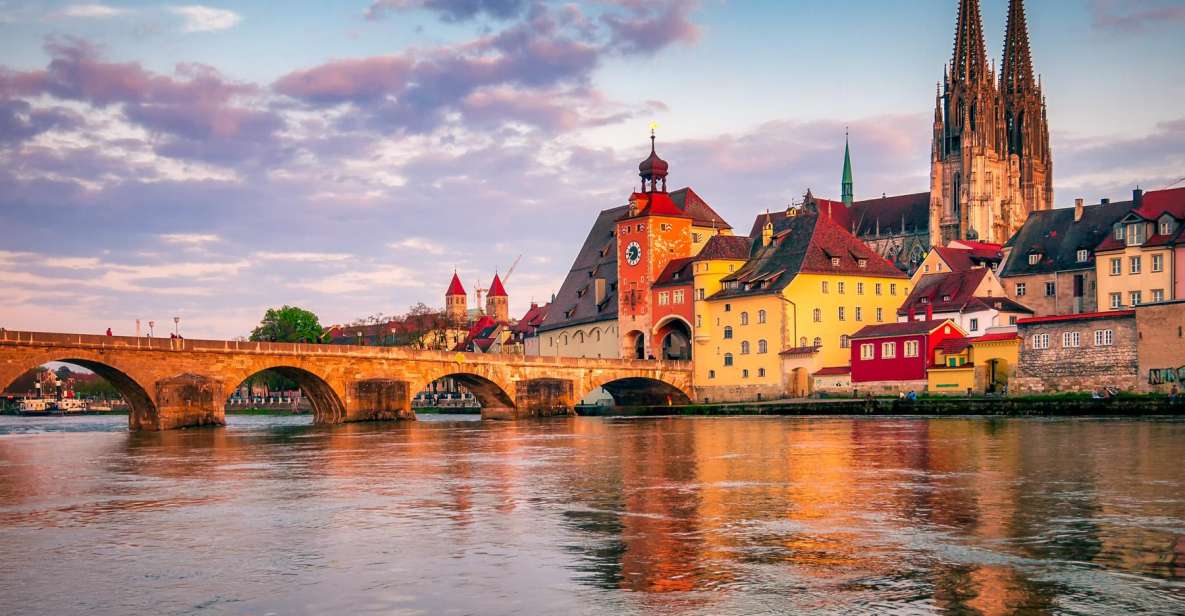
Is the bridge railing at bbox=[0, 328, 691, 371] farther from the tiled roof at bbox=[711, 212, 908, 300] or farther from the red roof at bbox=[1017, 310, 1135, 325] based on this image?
the red roof at bbox=[1017, 310, 1135, 325]

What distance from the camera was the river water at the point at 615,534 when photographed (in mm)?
15070

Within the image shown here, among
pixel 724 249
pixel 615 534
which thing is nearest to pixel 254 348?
pixel 724 249

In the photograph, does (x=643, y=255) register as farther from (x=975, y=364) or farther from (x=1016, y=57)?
(x=1016, y=57)

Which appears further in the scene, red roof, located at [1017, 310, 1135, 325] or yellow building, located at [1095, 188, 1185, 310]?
yellow building, located at [1095, 188, 1185, 310]

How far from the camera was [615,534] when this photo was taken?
2033 cm

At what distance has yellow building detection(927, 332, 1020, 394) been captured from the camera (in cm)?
7888

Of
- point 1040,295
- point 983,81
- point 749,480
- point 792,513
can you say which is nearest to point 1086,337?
point 1040,295

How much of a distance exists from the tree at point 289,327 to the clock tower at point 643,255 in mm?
53486

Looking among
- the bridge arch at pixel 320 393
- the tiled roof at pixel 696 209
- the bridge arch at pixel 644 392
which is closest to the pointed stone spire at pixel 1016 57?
the tiled roof at pixel 696 209

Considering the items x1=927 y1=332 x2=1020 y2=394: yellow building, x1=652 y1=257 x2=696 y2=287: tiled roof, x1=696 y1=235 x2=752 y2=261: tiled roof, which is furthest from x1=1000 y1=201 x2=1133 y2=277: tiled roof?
x1=652 y1=257 x2=696 y2=287: tiled roof

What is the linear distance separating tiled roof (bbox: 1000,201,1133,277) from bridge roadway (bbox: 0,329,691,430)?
90.5 ft

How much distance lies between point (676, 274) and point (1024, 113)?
72252 millimetres

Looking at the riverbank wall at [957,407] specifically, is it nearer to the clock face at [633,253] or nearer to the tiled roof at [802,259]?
the tiled roof at [802,259]

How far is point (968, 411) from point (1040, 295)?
30262 mm
